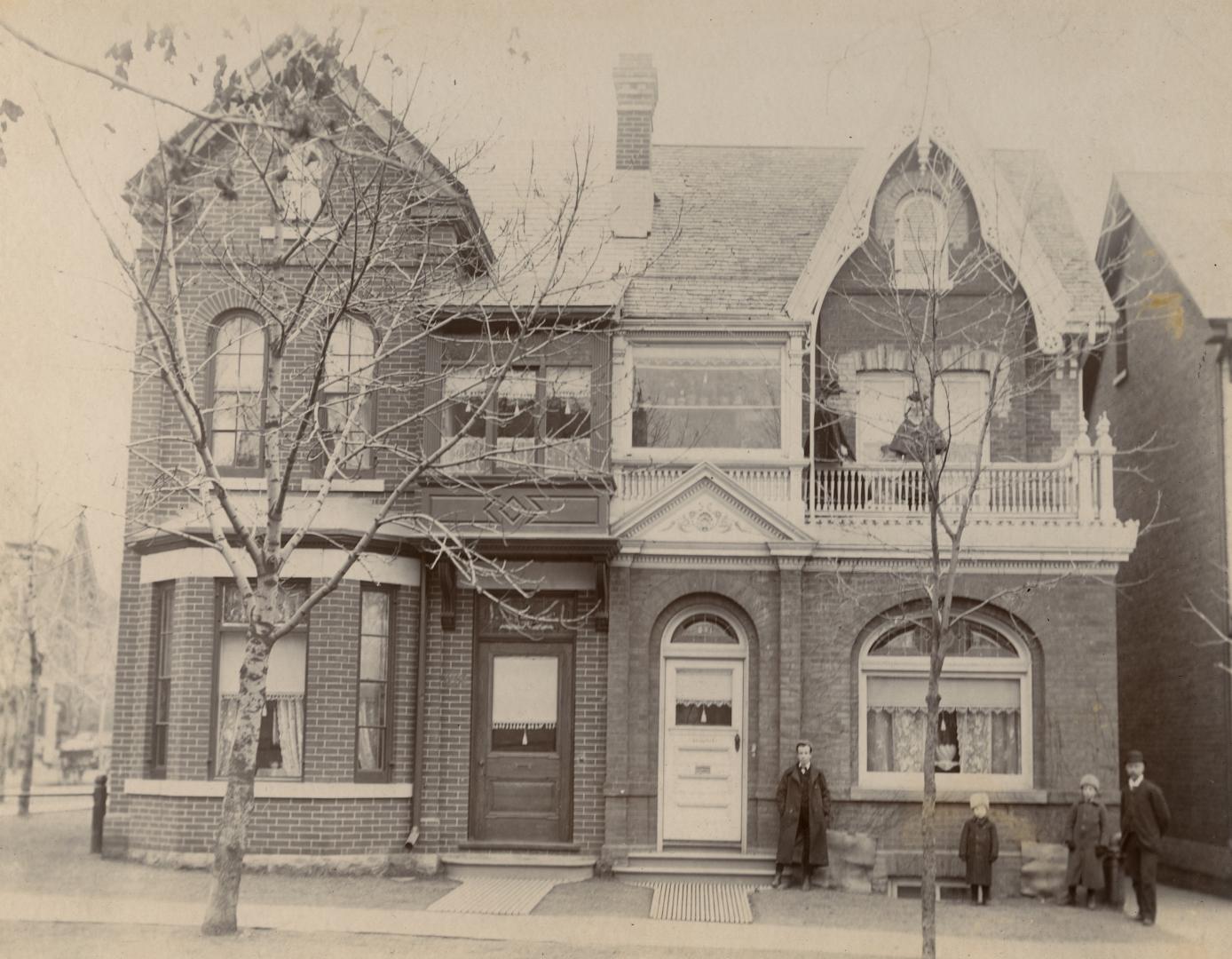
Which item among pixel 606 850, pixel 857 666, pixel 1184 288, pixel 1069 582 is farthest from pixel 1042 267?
pixel 606 850

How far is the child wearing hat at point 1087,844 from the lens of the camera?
16.8 m

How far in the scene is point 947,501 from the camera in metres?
18.5

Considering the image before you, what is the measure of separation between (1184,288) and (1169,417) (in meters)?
1.98

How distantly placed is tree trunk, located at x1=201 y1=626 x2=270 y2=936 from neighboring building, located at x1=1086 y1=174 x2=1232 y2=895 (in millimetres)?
10625

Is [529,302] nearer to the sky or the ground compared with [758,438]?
nearer to the sky

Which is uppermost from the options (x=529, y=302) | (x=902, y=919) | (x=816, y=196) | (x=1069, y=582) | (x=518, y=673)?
(x=816, y=196)

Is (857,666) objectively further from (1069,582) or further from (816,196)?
(816,196)

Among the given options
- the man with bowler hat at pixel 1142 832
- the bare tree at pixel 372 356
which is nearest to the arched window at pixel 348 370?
the bare tree at pixel 372 356

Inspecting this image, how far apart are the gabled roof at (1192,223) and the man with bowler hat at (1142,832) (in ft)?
20.8

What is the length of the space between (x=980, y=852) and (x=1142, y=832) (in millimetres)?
1776

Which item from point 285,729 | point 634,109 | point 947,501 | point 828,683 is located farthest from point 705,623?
point 634,109

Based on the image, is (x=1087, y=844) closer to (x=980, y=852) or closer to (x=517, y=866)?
(x=980, y=852)

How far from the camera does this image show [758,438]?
1908 cm

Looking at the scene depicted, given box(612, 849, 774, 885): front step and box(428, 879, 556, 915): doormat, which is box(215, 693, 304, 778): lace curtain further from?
box(612, 849, 774, 885): front step
